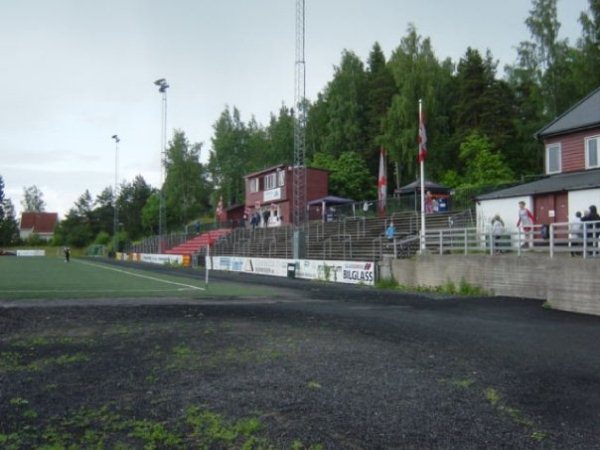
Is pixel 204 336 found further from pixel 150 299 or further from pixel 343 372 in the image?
pixel 150 299

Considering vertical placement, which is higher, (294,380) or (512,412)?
(294,380)

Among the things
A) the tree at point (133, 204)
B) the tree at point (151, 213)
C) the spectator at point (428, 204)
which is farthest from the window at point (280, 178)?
the tree at point (133, 204)

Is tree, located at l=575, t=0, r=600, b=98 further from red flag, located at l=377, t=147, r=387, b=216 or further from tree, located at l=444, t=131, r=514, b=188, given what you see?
red flag, located at l=377, t=147, r=387, b=216

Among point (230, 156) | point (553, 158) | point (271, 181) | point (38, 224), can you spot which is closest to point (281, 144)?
point (230, 156)

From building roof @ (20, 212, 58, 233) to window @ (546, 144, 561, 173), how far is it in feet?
458

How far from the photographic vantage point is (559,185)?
78.7 feet

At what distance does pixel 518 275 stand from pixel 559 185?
7739 mm

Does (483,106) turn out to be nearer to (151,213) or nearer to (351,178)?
(351,178)

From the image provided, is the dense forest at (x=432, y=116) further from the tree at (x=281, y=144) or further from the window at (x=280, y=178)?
the window at (x=280, y=178)

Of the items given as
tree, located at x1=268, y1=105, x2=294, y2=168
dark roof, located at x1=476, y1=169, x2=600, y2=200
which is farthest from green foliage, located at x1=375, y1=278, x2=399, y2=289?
tree, located at x1=268, y1=105, x2=294, y2=168

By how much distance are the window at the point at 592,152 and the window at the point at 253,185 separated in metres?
36.6

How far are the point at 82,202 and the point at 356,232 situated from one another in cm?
9645

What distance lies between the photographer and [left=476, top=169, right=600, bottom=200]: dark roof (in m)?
22.7

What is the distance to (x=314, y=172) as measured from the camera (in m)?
53.8
